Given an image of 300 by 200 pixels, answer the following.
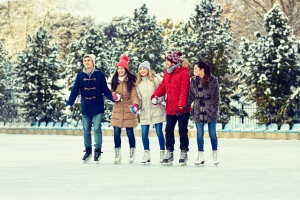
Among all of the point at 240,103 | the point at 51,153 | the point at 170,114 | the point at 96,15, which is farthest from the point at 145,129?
the point at 96,15

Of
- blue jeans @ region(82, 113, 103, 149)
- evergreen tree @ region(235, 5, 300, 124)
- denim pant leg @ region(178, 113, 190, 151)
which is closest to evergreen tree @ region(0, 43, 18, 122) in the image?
evergreen tree @ region(235, 5, 300, 124)

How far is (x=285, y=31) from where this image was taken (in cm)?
3039

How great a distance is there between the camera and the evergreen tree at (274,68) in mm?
30266

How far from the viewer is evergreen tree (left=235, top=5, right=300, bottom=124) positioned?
30266 mm

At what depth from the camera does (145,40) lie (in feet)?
124

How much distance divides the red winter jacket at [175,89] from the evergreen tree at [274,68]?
51.6ft

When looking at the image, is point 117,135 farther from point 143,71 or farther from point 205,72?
point 205,72

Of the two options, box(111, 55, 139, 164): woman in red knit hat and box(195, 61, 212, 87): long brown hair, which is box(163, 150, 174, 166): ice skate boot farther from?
box(195, 61, 212, 87): long brown hair

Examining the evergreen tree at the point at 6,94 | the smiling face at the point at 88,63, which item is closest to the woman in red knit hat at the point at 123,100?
the smiling face at the point at 88,63

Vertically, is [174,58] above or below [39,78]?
below

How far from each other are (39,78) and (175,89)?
24.2 metres

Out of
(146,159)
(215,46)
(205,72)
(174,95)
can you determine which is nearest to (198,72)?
(205,72)

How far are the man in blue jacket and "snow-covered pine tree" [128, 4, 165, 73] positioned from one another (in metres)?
22.4

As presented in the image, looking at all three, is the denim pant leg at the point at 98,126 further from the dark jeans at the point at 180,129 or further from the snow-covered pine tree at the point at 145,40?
the snow-covered pine tree at the point at 145,40
